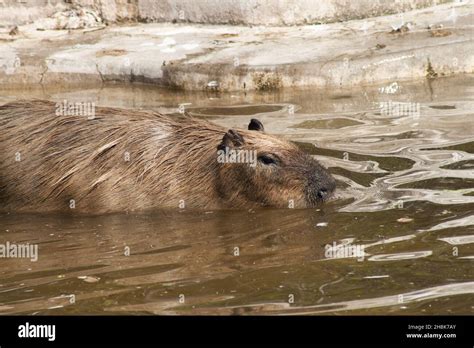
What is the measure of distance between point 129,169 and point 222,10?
5122 millimetres

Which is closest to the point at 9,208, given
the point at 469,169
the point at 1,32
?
the point at 469,169

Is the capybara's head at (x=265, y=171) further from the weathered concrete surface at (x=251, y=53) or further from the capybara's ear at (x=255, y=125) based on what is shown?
the weathered concrete surface at (x=251, y=53)

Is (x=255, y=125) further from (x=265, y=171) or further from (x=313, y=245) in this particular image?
(x=313, y=245)

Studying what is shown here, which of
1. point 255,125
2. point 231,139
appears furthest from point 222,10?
point 231,139

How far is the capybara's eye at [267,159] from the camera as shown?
817cm

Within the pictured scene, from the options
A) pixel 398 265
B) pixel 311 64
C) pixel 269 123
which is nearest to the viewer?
pixel 398 265

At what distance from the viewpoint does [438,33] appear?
11.7 m

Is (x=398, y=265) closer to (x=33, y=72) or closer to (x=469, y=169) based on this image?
(x=469, y=169)

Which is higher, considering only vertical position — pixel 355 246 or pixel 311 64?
pixel 311 64

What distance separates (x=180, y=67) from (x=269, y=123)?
2004 millimetres

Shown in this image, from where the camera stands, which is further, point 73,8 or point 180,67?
point 73,8

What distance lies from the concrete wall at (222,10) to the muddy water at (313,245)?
2.69 metres

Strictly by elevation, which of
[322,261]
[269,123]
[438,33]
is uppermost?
[438,33]

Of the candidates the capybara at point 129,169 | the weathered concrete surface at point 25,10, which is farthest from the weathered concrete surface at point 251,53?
the capybara at point 129,169
